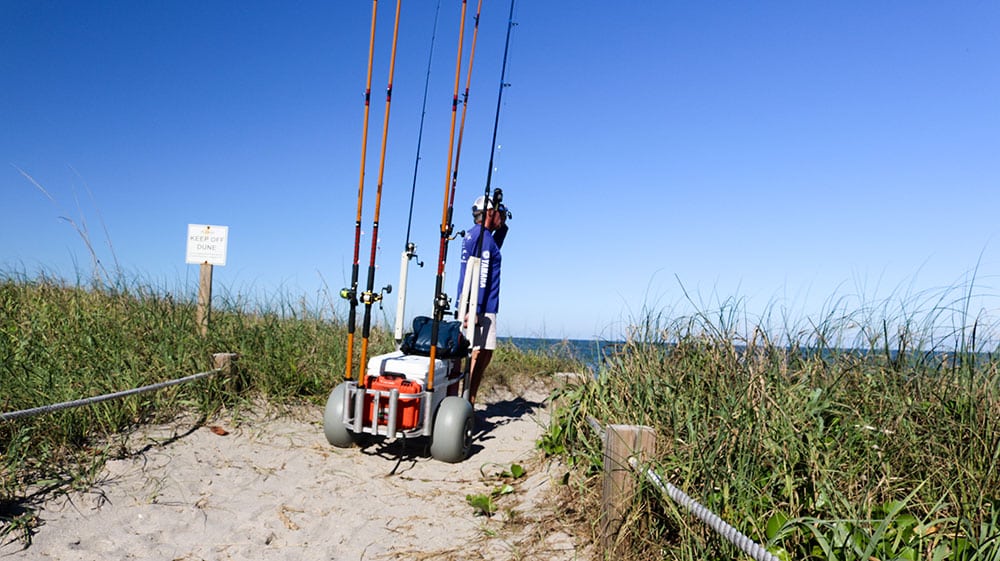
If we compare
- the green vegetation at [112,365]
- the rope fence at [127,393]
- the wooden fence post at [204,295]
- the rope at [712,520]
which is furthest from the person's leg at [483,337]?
the rope at [712,520]

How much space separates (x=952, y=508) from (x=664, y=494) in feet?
3.31

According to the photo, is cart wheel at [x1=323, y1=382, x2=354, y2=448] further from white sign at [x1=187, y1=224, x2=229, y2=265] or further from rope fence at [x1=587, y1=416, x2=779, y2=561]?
rope fence at [x1=587, y1=416, x2=779, y2=561]

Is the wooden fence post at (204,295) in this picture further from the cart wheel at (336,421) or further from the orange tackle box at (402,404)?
the orange tackle box at (402,404)

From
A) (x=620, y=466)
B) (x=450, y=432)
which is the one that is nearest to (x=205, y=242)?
(x=450, y=432)

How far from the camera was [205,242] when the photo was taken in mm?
6137

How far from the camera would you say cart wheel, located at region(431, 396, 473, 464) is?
463 centimetres

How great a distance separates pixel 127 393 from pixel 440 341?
2094 millimetres

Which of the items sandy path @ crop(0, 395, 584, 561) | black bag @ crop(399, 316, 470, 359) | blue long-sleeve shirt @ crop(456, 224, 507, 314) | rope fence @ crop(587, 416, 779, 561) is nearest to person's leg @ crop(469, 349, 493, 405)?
blue long-sleeve shirt @ crop(456, 224, 507, 314)

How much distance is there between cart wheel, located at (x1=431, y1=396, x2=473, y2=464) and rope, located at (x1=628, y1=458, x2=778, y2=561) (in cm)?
204

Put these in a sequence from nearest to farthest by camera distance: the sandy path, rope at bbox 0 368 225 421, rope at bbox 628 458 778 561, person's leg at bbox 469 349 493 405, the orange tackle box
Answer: rope at bbox 628 458 778 561, the sandy path, rope at bbox 0 368 225 421, the orange tackle box, person's leg at bbox 469 349 493 405

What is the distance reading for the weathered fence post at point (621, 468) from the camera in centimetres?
277

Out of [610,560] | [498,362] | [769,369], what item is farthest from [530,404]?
[610,560]

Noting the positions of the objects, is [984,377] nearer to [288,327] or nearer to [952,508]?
[952,508]

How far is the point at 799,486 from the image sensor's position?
262 cm
